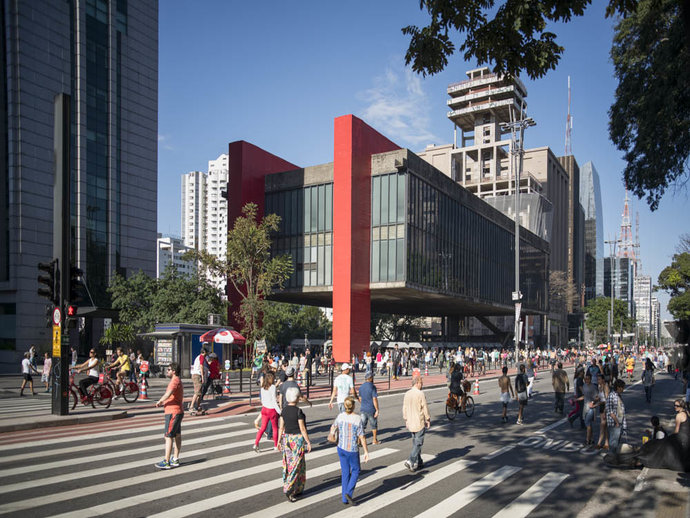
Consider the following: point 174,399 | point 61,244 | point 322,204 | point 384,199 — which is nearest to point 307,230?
point 322,204

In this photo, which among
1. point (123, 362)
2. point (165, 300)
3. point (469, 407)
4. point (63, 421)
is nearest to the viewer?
point (63, 421)

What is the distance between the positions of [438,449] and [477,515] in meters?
4.60

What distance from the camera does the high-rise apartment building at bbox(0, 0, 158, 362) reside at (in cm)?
4472

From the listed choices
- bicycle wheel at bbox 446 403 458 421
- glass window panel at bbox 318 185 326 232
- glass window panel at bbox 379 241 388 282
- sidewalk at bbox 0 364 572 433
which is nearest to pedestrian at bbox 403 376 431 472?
bicycle wheel at bbox 446 403 458 421

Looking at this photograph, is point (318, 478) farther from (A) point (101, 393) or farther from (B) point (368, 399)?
(A) point (101, 393)

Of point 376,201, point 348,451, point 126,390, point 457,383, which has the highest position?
point 376,201

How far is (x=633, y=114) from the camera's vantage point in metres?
20.9

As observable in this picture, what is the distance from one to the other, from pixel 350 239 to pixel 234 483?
3519cm

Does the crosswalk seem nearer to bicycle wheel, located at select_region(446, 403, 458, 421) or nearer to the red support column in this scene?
bicycle wheel, located at select_region(446, 403, 458, 421)

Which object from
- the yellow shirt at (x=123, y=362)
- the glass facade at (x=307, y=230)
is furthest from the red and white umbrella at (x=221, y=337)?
the glass facade at (x=307, y=230)

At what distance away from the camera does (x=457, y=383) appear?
55.4 ft

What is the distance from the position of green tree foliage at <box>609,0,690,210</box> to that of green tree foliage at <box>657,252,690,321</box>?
27875 millimetres

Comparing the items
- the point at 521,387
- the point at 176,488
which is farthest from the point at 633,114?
the point at 176,488

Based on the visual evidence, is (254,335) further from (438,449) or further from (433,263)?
(438,449)
